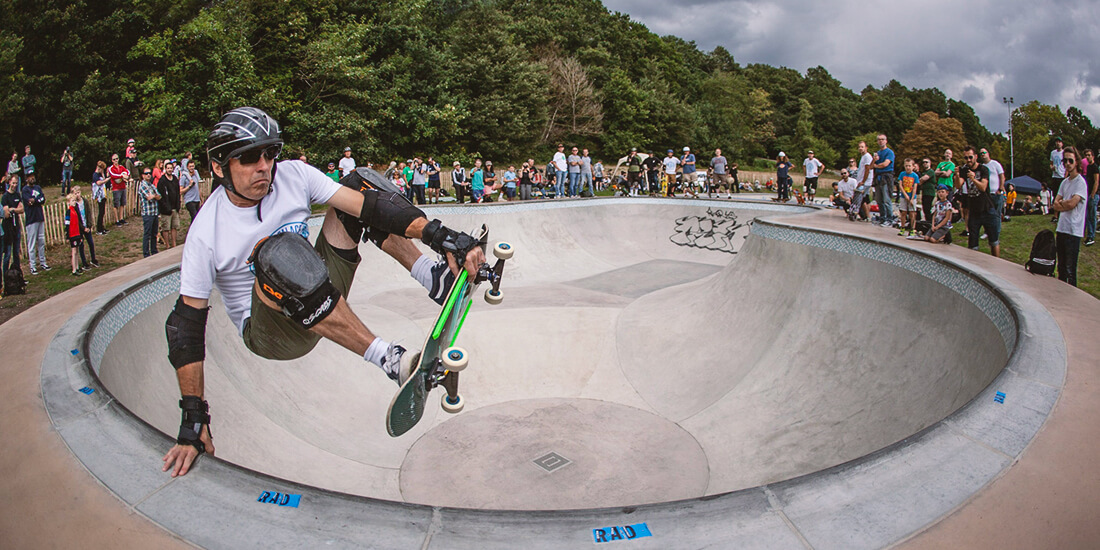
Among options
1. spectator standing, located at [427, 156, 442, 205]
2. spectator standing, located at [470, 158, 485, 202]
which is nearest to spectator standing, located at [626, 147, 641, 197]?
spectator standing, located at [470, 158, 485, 202]

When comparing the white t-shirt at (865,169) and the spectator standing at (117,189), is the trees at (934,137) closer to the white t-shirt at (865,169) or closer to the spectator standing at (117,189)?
the white t-shirt at (865,169)

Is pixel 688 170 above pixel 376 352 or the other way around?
A: above

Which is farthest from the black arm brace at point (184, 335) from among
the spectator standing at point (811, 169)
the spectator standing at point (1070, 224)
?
the spectator standing at point (811, 169)

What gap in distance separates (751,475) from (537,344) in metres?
4.06

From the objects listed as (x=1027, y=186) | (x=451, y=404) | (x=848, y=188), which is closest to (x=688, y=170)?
(x=848, y=188)

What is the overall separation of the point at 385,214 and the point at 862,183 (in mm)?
11912

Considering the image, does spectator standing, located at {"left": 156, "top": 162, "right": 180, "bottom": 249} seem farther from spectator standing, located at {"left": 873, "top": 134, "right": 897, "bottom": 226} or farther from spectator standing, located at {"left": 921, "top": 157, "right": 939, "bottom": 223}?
spectator standing, located at {"left": 921, "top": 157, "right": 939, "bottom": 223}

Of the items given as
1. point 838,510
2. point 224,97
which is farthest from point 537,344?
point 224,97

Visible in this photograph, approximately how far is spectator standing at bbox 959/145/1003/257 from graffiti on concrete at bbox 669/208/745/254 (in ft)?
24.2

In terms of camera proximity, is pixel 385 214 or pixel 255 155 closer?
pixel 255 155

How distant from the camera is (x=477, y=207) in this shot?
1509cm

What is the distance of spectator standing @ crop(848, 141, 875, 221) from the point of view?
40.0ft

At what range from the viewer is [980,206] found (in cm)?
846

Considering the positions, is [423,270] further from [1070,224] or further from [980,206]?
[980,206]
